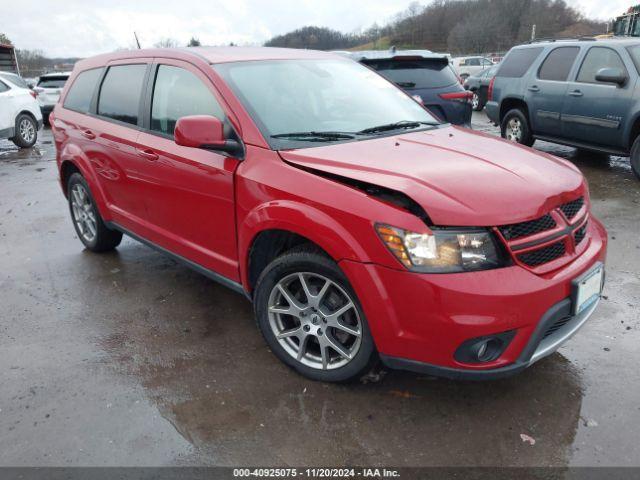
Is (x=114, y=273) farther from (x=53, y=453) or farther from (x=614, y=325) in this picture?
(x=614, y=325)

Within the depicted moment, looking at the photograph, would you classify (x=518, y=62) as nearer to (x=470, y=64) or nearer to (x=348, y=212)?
(x=348, y=212)

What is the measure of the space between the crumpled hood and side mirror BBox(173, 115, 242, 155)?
0.41m

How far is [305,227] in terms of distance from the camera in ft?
8.57

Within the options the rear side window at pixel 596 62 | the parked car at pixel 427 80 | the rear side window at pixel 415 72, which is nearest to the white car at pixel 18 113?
the parked car at pixel 427 80

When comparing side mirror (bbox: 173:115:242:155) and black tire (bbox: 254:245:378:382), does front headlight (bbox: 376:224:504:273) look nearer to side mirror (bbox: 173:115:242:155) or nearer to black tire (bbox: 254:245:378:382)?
black tire (bbox: 254:245:378:382)

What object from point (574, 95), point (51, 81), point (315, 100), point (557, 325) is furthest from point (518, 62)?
point (51, 81)

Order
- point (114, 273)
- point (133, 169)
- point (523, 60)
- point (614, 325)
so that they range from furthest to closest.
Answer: point (523, 60) → point (114, 273) → point (133, 169) → point (614, 325)

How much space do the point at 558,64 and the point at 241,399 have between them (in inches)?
292

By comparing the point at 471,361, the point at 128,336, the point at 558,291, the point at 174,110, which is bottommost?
the point at 128,336

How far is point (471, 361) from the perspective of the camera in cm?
237

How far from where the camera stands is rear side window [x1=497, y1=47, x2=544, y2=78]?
28.1 ft

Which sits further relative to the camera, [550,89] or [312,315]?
[550,89]

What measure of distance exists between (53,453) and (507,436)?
2.12 meters

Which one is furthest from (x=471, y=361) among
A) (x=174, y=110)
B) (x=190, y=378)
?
(x=174, y=110)
